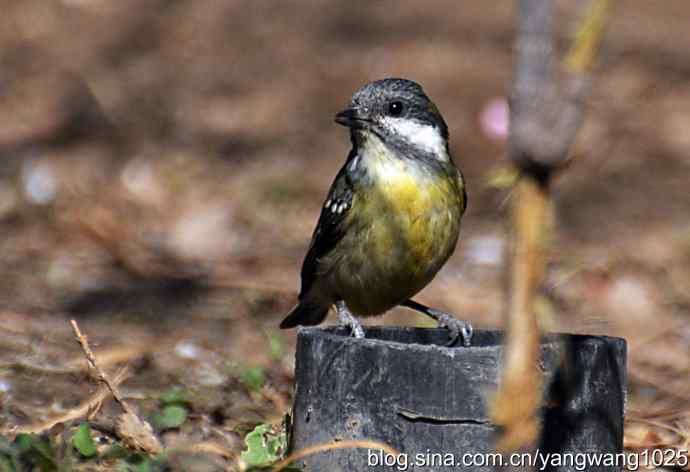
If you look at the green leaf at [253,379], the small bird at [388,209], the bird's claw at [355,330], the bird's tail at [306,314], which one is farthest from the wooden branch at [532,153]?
the bird's tail at [306,314]

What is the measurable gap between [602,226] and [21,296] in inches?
145

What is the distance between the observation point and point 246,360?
19.2ft

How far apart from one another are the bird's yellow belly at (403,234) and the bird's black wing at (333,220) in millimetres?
68

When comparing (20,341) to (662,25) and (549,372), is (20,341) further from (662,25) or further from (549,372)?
(662,25)

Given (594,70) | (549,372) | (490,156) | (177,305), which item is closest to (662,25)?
(490,156)

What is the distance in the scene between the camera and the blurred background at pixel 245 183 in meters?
5.88

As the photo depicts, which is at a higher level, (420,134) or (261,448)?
(420,134)

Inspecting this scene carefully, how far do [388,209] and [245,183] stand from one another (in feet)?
13.0

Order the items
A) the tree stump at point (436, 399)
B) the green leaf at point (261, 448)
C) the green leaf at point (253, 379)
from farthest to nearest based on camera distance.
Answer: the green leaf at point (253, 379)
the green leaf at point (261, 448)
the tree stump at point (436, 399)

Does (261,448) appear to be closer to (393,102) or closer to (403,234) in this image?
(403,234)

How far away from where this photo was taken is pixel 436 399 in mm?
3395

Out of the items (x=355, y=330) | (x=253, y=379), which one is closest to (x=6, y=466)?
(x=355, y=330)

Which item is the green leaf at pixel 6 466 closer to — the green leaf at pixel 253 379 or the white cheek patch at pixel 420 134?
the green leaf at pixel 253 379

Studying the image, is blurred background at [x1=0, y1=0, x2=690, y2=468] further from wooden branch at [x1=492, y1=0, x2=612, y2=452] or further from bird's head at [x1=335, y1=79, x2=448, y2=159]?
wooden branch at [x1=492, y1=0, x2=612, y2=452]
